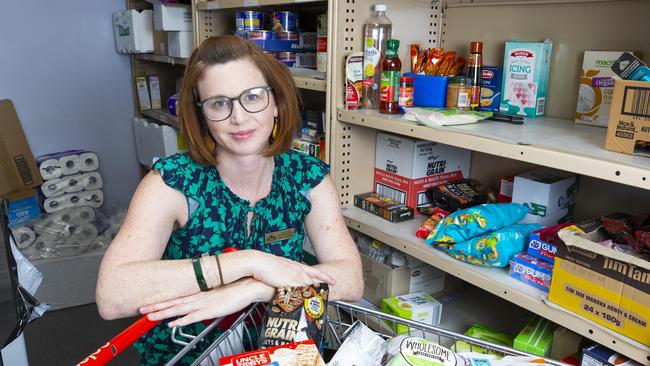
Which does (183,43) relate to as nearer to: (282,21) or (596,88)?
(282,21)

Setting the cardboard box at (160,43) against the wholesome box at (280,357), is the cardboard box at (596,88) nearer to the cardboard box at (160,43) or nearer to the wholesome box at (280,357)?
the wholesome box at (280,357)

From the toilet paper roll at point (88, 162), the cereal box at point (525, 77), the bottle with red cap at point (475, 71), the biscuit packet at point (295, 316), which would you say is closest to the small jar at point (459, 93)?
the bottle with red cap at point (475, 71)

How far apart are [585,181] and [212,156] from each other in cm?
115

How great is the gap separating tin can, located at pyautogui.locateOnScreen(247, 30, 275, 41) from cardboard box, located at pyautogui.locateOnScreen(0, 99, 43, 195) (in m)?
1.89

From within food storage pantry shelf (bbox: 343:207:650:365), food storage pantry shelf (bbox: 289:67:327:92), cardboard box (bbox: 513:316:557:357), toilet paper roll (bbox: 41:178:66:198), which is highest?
food storage pantry shelf (bbox: 289:67:327:92)

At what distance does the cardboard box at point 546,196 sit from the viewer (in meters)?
1.53

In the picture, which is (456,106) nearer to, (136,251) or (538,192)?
(538,192)

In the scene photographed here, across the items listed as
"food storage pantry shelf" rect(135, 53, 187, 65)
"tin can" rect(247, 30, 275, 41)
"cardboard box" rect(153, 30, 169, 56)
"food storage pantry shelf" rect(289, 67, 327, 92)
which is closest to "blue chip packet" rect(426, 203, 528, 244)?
"food storage pantry shelf" rect(289, 67, 327, 92)

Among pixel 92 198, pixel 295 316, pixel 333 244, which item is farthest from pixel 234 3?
pixel 92 198

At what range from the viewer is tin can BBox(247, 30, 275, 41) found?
2316mm

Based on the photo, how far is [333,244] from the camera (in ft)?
4.83

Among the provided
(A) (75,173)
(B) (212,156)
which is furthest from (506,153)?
(A) (75,173)

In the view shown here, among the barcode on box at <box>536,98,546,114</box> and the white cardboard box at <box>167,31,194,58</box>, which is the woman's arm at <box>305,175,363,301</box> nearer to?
the barcode on box at <box>536,98,546,114</box>

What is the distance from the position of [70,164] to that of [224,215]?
249cm
